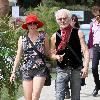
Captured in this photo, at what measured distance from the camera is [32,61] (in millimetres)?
6613

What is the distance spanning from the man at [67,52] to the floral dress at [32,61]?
0.62 ft

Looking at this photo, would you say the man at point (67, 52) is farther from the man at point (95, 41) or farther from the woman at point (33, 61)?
the man at point (95, 41)

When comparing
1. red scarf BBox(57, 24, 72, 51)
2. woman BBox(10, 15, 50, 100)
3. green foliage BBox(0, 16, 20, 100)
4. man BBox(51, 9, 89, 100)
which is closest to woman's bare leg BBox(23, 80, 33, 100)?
woman BBox(10, 15, 50, 100)

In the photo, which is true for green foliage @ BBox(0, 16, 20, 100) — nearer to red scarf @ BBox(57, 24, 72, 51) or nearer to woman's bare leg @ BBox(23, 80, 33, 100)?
woman's bare leg @ BBox(23, 80, 33, 100)

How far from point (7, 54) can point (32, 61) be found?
972mm

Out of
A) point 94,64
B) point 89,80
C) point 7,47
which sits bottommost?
point 89,80

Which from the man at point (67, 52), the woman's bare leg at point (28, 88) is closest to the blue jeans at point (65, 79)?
the man at point (67, 52)

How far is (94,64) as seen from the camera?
975cm

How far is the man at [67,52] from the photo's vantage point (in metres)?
6.48

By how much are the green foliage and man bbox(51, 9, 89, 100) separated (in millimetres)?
1131

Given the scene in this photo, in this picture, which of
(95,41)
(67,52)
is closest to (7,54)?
(67,52)

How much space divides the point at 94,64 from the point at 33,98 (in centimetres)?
342

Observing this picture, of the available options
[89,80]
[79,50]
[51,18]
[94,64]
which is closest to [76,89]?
[79,50]

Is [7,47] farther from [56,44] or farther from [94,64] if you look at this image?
[94,64]
